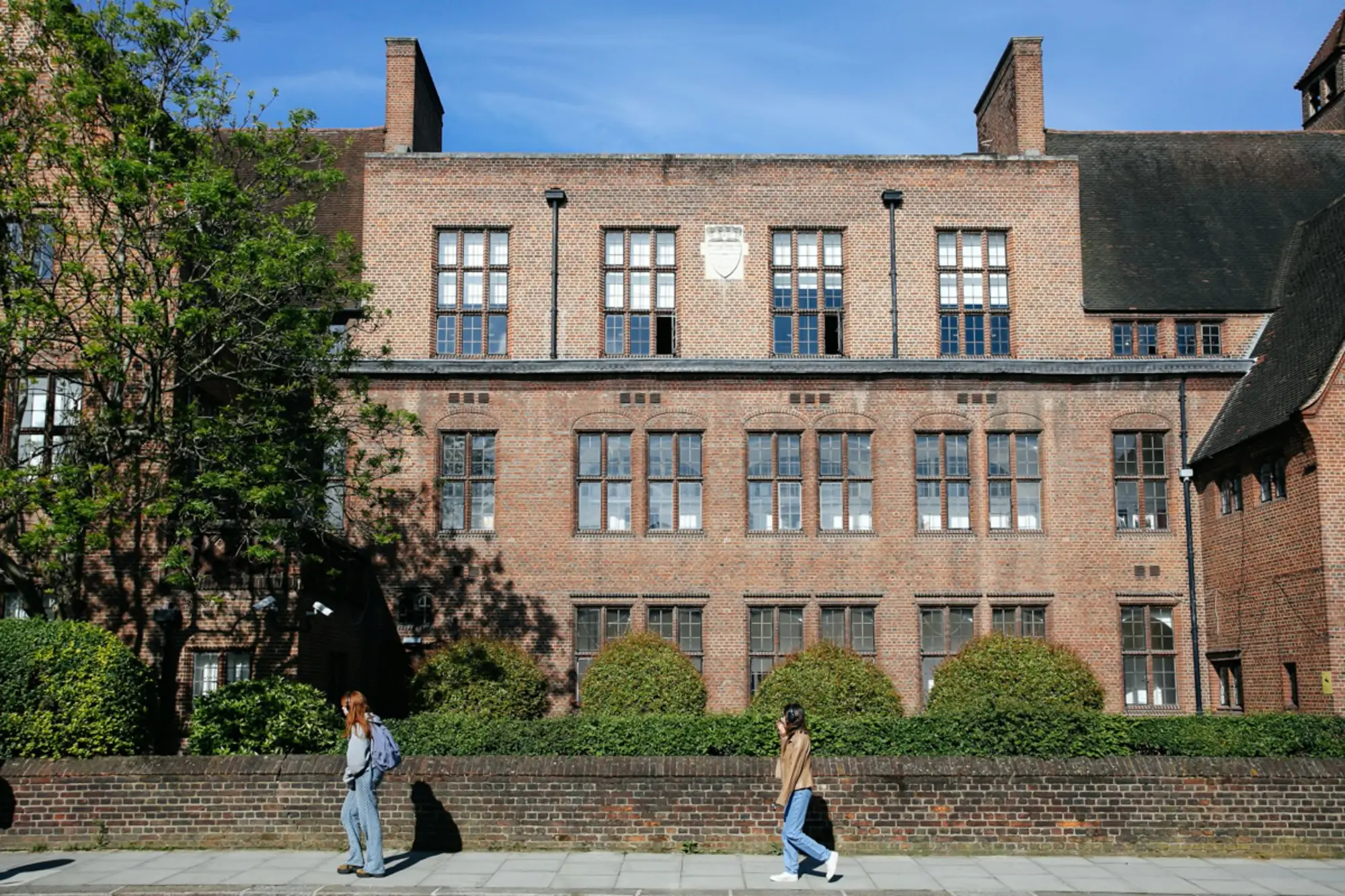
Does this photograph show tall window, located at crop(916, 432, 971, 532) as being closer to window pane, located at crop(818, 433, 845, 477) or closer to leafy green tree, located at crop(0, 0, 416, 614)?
window pane, located at crop(818, 433, 845, 477)

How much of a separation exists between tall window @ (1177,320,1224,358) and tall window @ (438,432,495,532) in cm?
1564

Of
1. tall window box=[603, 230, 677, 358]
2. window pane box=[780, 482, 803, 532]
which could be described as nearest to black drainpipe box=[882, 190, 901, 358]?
window pane box=[780, 482, 803, 532]

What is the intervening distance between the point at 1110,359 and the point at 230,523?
18.7 meters

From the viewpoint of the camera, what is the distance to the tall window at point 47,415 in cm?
2048

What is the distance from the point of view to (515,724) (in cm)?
1727

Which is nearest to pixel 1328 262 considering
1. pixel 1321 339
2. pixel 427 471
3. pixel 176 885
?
pixel 1321 339

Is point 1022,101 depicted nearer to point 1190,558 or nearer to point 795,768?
point 1190,558

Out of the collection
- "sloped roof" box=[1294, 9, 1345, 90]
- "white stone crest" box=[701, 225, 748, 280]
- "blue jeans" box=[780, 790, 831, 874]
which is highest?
"sloped roof" box=[1294, 9, 1345, 90]

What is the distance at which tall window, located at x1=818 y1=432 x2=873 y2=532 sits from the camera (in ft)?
92.5

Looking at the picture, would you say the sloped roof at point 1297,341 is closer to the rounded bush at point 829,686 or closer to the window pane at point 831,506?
the window pane at point 831,506

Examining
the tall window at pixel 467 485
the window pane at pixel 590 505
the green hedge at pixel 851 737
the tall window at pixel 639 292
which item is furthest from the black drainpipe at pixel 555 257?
the green hedge at pixel 851 737

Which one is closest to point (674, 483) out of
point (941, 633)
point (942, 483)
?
point (942, 483)

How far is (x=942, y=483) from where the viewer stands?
1113 inches

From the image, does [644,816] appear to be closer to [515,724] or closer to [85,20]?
[515,724]
